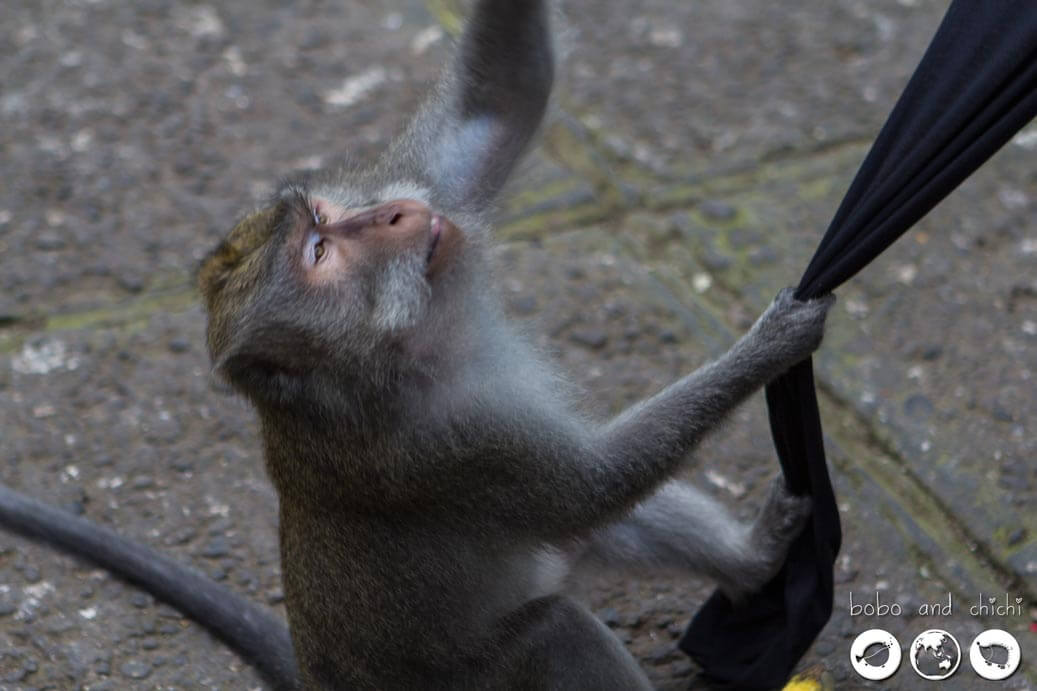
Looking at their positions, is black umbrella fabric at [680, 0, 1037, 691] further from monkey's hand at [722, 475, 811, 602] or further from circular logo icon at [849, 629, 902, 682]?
circular logo icon at [849, 629, 902, 682]

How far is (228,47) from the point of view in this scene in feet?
14.7

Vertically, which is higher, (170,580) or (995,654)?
(995,654)

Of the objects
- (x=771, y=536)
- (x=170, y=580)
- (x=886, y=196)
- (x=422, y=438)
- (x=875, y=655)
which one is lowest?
(x=170, y=580)

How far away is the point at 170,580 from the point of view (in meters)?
2.73

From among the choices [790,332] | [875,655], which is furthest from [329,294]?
[875,655]

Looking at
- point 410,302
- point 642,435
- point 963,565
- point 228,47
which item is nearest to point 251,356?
point 410,302

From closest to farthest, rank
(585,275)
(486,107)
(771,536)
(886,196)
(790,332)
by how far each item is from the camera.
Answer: (886,196) < (790,332) < (771,536) < (486,107) < (585,275)

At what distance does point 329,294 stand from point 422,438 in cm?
28

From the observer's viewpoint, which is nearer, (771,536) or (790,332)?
(790,332)

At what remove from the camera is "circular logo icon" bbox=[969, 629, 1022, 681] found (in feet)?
8.25

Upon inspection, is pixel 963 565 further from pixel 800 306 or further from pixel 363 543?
pixel 363 543

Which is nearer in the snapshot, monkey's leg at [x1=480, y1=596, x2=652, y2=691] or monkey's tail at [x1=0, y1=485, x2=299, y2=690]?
monkey's leg at [x1=480, y1=596, x2=652, y2=691]

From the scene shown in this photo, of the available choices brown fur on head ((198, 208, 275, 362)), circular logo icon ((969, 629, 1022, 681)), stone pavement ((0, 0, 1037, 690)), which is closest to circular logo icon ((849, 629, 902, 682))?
stone pavement ((0, 0, 1037, 690))

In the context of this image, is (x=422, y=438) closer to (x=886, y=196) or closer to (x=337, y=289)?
(x=337, y=289)
